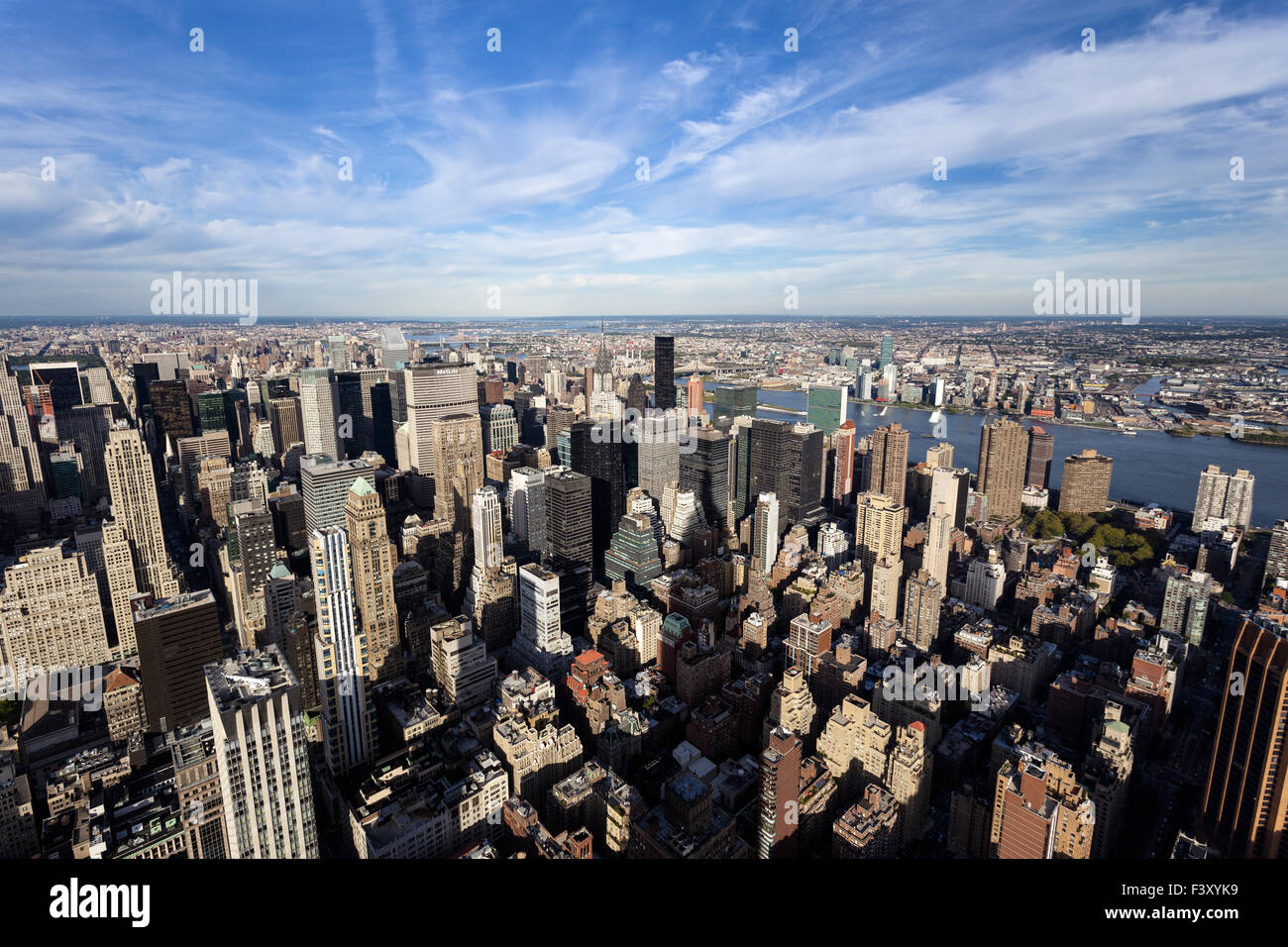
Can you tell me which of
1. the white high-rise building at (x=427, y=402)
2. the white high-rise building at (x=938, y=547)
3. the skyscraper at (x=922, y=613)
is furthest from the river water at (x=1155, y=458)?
the white high-rise building at (x=427, y=402)

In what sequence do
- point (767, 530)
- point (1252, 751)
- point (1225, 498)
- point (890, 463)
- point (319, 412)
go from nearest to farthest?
point (1252, 751), point (767, 530), point (1225, 498), point (890, 463), point (319, 412)

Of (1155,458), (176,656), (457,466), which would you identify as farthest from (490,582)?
(1155,458)

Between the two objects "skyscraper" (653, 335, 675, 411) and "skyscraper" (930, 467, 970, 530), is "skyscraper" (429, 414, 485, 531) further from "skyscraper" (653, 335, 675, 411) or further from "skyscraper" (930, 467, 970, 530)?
"skyscraper" (930, 467, 970, 530)

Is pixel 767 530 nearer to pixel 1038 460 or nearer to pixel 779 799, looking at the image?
pixel 779 799

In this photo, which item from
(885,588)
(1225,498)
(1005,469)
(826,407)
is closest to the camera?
(885,588)

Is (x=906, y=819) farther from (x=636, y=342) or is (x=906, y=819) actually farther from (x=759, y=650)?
(x=636, y=342)

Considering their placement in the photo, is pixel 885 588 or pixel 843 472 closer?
pixel 885 588
